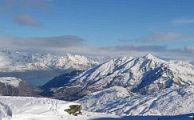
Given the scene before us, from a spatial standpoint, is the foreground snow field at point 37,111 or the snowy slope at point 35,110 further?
the foreground snow field at point 37,111

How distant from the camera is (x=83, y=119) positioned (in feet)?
267

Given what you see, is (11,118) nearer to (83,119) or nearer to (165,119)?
(83,119)

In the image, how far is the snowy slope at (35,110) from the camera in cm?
7612

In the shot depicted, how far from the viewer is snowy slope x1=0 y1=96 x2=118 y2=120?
76125 millimetres

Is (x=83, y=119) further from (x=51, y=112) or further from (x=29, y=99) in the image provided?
(x=29, y=99)

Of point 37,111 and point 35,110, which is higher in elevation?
point 35,110

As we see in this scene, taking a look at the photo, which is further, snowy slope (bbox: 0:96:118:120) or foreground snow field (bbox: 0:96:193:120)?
foreground snow field (bbox: 0:96:193:120)

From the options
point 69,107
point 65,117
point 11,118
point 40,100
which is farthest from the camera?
point 40,100

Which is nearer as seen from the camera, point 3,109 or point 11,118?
point 11,118

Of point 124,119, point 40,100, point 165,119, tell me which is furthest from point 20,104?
point 165,119

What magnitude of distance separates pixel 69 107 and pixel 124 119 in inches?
410

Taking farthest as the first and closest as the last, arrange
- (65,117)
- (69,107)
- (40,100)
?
(40,100) < (69,107) < (65,117)

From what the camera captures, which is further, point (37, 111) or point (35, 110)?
point (35, 110)

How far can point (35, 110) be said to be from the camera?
8175 cm
